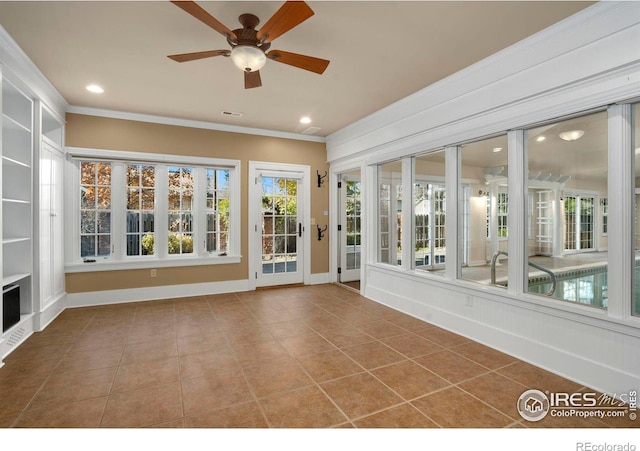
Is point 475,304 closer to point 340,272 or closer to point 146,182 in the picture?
point 340,272

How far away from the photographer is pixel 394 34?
2.74 metres

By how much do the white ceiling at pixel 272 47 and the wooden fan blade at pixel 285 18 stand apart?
252 millimetres

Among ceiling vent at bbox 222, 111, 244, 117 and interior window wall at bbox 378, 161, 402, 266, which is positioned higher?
ceiling vent at bbox 222, 111, 244, 117

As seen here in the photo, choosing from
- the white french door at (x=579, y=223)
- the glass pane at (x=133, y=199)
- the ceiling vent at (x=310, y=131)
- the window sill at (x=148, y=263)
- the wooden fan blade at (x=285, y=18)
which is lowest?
the window sill at (x=148, y=263)

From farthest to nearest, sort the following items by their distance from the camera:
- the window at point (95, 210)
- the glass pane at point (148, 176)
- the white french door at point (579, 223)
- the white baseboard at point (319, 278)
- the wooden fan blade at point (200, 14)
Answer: the white baseboard at point (319, 278), the glass pane at point (148, 176), the window at point (95, 210), the white french door at point (579, 223), the wooden fan blade at point (200, 14)

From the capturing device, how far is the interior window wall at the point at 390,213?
4615mm

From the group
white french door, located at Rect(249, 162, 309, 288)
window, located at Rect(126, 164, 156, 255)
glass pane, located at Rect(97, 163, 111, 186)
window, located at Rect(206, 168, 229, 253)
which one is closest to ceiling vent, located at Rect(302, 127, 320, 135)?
white french door, located at Rect(249, 162, 309, 288)

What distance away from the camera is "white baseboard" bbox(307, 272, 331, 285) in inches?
239

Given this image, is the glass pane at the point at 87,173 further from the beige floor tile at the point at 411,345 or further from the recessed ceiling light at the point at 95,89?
the beige floor tile at the point at 411,345

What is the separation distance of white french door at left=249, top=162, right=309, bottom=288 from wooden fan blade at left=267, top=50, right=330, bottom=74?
9.99 feet

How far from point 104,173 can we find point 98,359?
2.90 m

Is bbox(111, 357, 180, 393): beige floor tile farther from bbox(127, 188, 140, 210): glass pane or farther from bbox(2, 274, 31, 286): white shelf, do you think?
bbox(127, 188, 140, 210): glass pane

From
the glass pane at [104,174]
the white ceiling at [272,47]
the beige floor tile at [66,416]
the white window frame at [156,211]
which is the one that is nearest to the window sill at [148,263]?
the white window frame at [156,211]
